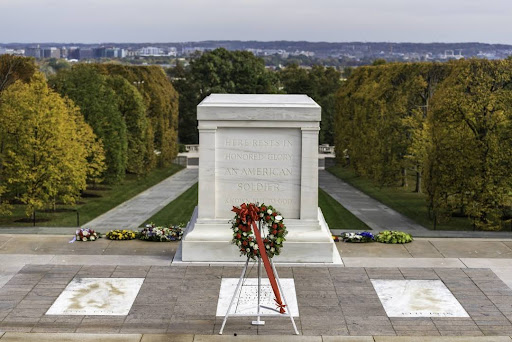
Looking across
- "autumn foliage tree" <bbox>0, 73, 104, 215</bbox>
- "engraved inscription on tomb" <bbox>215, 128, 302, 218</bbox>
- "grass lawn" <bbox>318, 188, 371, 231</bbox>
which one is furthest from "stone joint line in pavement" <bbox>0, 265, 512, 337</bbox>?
"grass lawn" <bbox>318, 188, 371, 231</bbox>

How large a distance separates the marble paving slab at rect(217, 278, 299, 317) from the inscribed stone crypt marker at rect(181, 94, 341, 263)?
1815mm

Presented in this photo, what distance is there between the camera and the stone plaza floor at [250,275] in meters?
17.9

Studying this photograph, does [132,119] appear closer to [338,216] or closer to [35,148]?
[35,148]

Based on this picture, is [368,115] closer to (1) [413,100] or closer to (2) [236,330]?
(1) [413,100]

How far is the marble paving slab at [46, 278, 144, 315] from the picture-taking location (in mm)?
19000

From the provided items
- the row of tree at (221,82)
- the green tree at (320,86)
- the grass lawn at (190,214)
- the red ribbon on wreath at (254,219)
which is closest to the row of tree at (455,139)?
the grass lawn at (190,214)

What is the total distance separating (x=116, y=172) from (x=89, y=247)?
26.3 m

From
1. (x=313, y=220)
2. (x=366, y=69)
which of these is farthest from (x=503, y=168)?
(x=366, y=69)

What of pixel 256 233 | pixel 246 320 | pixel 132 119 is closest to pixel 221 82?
pixel 132 119

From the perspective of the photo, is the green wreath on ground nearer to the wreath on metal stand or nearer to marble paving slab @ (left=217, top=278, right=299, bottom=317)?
the wreath on metal stand

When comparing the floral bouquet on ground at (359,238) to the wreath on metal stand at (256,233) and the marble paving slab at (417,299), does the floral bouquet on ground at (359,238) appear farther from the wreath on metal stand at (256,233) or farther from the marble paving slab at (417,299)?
the wreath on metal stand at (256,233)

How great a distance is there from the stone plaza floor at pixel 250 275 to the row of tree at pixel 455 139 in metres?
10.7

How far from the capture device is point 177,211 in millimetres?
45938

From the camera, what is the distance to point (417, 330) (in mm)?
17953
